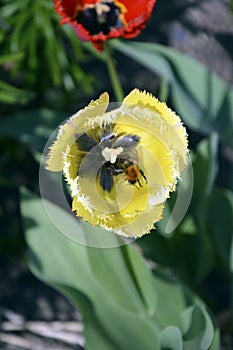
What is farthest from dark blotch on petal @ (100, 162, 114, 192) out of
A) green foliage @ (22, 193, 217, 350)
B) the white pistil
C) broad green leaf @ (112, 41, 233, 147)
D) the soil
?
the soil

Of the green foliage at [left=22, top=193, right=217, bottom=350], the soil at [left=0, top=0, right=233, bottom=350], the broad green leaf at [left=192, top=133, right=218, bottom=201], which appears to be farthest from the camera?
the soil at [left=0, top=0, right=233, bottom=350]

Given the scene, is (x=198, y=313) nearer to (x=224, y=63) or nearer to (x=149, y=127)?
(x=149, y=127)

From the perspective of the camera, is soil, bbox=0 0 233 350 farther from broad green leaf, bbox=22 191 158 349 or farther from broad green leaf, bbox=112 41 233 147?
broad green leaf, bbox=112 41 233 147

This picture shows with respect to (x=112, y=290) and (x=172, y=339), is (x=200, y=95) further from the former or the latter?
(x=172, y=339)

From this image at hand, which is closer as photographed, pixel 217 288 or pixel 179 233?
pixel 179 233

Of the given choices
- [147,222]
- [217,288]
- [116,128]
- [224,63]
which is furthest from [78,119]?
[224,63]

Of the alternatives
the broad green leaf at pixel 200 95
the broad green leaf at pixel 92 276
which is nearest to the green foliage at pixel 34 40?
the broad green leaf at pixel 200 95
